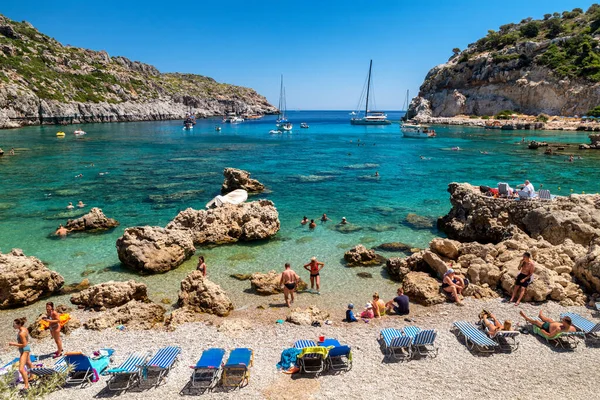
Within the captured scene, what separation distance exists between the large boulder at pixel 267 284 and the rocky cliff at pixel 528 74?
386 feet

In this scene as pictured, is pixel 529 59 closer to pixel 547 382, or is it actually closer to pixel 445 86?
pixel 445 86

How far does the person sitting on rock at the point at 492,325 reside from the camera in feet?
33.4

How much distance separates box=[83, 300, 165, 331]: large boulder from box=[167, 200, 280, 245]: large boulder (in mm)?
6986

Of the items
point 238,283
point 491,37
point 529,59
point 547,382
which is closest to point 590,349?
point 547,382

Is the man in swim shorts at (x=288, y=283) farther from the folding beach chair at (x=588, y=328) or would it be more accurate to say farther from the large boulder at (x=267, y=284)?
the folding beach chair at (x=588, y=328)

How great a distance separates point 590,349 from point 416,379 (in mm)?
5168

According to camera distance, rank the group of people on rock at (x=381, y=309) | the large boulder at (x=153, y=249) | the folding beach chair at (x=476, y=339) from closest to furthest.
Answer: the folding beach chair at (x=476, y=339) → the group of people on rock at (x=381, y=309) → the large boulder at (x=153, y=249)

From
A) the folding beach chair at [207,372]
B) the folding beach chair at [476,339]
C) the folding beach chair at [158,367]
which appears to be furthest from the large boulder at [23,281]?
the folding beach chair at [476,339]

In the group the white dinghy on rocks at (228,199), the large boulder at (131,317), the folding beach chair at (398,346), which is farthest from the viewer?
the white dinghy on rocks at (228,199)

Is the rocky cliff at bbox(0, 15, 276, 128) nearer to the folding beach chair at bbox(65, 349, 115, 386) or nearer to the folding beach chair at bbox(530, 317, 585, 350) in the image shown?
the folding beach chair at bbox(65, 349, 115, 386)

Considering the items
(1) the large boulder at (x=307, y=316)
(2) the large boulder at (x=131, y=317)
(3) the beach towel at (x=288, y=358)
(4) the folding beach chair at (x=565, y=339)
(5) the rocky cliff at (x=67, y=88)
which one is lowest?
(2) the large boulder at (x=131, y=317)

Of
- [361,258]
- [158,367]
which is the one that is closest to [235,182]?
[361,258]

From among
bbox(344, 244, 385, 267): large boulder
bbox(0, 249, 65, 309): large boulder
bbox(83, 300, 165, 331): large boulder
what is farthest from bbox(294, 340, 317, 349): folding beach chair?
bbox(0, 249, 65, 309): large boulder

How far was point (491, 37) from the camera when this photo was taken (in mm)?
138250
